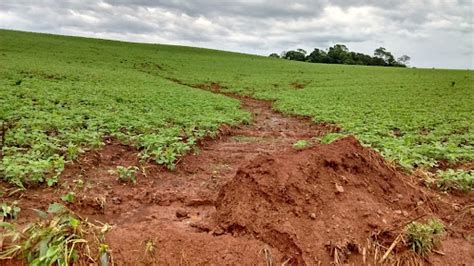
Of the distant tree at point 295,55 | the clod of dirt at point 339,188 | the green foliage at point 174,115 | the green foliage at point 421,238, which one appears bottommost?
the distant tree at point 295,55

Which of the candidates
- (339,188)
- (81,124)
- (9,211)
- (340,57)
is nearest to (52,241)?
(9,211)

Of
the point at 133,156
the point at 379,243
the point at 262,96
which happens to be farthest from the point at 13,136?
the point at 262,96

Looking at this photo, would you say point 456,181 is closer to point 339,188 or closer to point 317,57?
point 339,188

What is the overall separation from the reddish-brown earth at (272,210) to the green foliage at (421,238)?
103 mm

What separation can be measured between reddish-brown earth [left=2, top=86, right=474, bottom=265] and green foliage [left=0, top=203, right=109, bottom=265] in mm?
279

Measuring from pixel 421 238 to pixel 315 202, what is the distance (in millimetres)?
1228

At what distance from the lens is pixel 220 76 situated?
120 feet

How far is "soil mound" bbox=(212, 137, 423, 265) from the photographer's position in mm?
4711

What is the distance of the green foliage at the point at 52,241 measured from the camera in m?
4.11

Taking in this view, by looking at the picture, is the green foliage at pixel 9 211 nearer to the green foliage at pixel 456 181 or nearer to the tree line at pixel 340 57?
the green foliage at pixel 456 181

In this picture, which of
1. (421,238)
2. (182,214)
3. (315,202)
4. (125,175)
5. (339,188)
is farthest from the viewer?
(125,175)

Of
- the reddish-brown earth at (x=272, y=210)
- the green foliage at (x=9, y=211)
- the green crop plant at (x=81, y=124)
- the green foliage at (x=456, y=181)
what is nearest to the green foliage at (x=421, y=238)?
the reddish-brown earth at (x=272, y=210)

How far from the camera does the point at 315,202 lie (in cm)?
518

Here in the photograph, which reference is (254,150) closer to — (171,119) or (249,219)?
(171,119)
